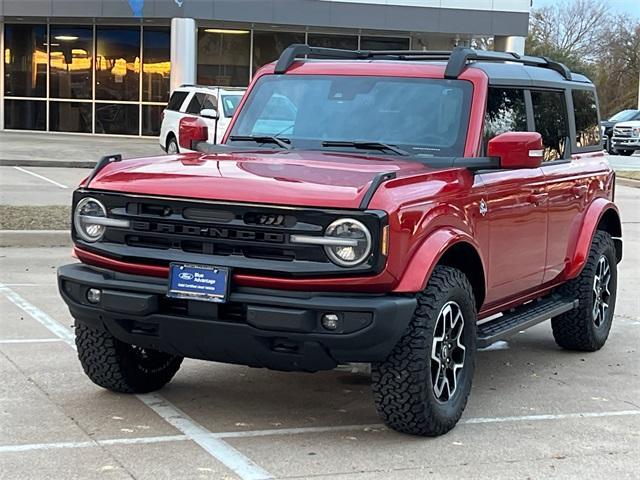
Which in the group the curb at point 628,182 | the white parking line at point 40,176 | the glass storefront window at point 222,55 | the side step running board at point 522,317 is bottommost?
the curb at point 628,182

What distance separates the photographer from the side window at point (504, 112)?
6.04m

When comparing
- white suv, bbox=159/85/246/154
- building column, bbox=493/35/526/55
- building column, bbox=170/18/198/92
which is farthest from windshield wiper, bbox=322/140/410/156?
building column, bbox=493/35/526/55

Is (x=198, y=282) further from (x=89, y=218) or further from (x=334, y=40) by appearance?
(x=334, y=40)

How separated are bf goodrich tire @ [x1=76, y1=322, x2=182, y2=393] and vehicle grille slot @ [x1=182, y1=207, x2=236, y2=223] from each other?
0.96 metres

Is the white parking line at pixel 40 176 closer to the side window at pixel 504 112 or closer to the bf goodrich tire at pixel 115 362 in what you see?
the bf goodrich tire at pixel 115 362

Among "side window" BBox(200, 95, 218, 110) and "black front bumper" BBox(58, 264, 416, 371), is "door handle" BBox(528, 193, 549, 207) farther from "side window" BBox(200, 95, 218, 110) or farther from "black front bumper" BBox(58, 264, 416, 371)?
"side window" BBox(200, 95, 218, 110)

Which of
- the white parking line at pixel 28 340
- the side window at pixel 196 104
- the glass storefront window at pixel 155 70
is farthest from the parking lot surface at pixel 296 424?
the glass storefront window at pixel 155 70

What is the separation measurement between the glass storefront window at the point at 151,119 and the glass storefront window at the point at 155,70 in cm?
24

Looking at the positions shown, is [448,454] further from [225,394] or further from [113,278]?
[113,278]

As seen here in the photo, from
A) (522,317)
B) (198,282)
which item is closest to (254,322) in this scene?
(198,282)

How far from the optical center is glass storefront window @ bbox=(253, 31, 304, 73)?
2927cm

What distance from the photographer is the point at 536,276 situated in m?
6.42

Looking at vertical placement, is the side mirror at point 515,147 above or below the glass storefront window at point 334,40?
below

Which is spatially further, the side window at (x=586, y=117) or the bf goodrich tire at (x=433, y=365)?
the side window at (x=586, y=117)
